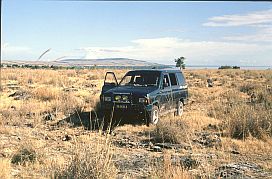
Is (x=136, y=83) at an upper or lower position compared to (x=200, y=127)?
upper

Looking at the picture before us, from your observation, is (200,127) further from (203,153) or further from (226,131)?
(203,153)

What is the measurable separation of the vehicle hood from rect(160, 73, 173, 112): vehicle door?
0.47 m

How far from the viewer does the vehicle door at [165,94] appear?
12.0 meters

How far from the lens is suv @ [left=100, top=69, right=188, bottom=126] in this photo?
11000mm

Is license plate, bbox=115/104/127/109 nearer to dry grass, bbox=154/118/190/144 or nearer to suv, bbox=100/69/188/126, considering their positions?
suv, bbox=100/69/188/126

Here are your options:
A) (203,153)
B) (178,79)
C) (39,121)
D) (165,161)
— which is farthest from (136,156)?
(178,79)

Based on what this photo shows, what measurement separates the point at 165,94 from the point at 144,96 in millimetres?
1547

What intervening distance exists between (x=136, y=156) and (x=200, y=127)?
3882 millimetres

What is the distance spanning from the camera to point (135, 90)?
11.3 meters

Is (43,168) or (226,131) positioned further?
(226,131)

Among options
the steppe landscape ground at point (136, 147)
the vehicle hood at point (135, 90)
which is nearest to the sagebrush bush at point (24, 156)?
the steppe landscape ground at point (136, 147)

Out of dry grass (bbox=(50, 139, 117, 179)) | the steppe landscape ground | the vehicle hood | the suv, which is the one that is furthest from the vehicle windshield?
dry grass (bbox=(50, 139, 117, 179))

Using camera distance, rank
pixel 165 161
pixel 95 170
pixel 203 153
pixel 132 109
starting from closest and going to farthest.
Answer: pixel 95 170, pixel 165 161, pixel 203 153, pixel 132 109

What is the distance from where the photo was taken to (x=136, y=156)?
305 inches
